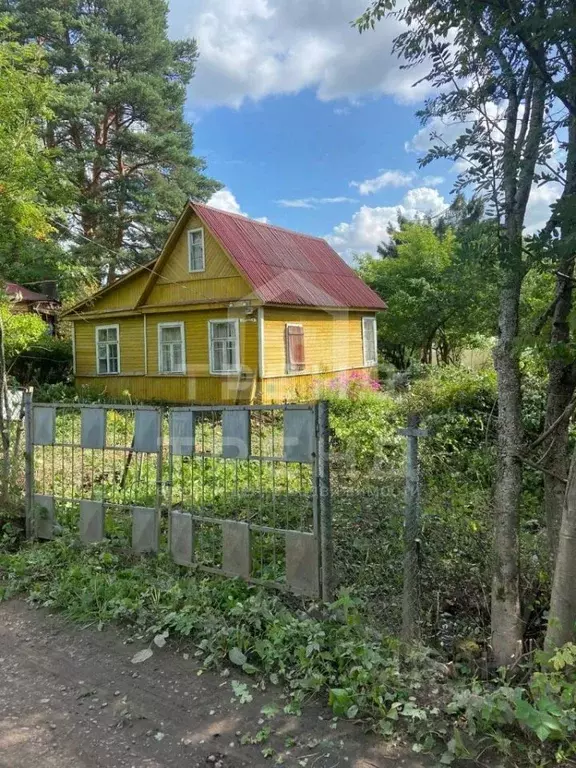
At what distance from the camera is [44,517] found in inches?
169

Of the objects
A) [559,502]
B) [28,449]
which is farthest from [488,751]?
[28,449]

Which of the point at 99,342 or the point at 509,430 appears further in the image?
the point at 99,342

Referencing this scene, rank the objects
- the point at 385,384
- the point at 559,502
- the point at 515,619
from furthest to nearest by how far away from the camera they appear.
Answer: the point at 385,384
the point at 559,502
the point at 515,619

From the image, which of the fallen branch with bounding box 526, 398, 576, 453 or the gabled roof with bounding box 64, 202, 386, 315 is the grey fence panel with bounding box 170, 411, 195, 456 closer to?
the fallen branch with bounding box 526, 398, 576, 453

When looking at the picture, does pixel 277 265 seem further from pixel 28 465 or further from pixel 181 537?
pixel 181 537

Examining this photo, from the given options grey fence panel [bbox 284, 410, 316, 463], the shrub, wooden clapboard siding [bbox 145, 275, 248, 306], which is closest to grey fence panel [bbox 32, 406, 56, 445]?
grey fence panel [bbox 284, 410, 316, 463]

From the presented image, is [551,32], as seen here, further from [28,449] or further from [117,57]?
[117,57]

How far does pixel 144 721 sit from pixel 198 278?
11754 millimetres

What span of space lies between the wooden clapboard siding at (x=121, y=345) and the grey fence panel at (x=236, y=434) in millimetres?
11562

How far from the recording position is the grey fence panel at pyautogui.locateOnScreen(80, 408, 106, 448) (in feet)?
13.1

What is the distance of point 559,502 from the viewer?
2.77 m

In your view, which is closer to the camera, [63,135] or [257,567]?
[257,567]

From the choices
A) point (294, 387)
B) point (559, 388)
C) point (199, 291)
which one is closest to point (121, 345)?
point (199, 291)

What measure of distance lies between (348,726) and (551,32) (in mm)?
2910
